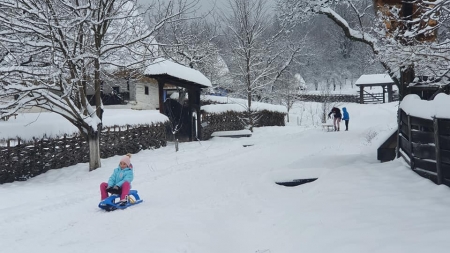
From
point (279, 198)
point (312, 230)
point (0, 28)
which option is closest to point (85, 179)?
point (0, 28)

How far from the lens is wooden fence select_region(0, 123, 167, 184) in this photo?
11312mm

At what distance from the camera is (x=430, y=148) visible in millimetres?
6402

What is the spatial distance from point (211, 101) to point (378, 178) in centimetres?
2724

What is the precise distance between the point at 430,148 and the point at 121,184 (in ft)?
19.7

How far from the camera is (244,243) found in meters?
5.41

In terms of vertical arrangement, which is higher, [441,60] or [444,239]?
[441,60]

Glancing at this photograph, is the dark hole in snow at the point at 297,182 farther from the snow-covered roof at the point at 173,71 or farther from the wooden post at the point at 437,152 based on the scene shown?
the snow-covered roof at the point at 173,71

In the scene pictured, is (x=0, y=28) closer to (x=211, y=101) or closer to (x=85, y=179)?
(x=85, y=179)

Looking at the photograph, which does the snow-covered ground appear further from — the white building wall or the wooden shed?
the white building wall

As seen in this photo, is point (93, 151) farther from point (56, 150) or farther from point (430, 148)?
point (430, 148)

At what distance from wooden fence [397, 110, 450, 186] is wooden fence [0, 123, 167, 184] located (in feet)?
35.7

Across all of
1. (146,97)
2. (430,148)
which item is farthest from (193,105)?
(430,148)

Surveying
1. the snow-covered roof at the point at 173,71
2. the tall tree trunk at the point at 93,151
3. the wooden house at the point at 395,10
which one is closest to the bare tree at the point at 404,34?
the wooden house at the point at 395,10

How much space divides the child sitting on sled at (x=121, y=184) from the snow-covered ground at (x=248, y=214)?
1.30ft
